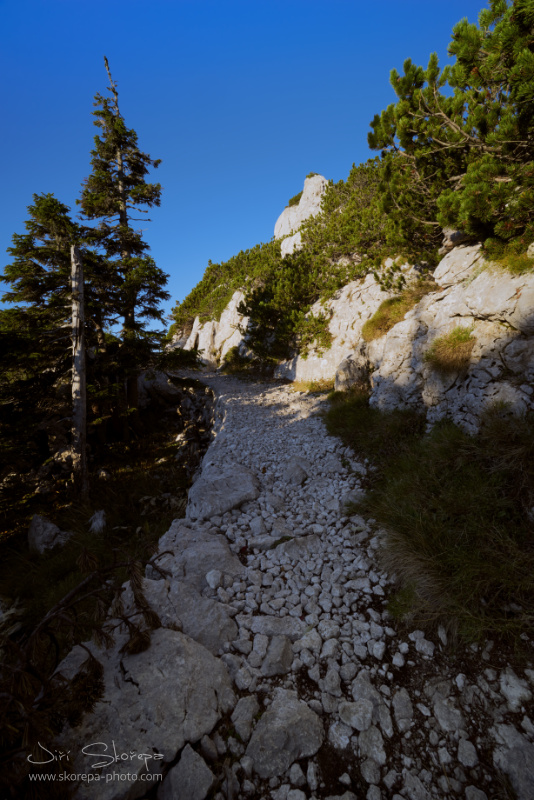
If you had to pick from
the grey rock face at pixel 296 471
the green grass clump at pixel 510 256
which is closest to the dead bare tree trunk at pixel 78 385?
the grey rock face at pixel 296 471

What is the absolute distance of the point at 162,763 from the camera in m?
2.42

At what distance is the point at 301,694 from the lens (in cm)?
308

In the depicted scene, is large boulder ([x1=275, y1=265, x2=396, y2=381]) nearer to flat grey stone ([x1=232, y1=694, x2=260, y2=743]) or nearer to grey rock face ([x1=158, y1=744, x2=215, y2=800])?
flat grey stone ([x1=232, y1=694, x2=260, y2=743])

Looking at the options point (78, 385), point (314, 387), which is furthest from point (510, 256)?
point (78, 385)

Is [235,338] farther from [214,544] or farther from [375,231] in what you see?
[214,544]

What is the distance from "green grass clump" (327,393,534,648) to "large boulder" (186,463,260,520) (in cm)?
262

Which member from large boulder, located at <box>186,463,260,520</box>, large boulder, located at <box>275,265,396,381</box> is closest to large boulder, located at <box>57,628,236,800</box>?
large boulder, located at <box>186,463,260,520</box>

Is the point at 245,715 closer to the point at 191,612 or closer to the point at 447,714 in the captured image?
the point at 191,612

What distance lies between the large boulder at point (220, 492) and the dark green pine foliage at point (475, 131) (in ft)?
25.7

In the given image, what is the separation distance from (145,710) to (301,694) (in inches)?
61.7

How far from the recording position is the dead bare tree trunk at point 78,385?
34.6 ft

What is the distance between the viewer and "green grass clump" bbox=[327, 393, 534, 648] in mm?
3375

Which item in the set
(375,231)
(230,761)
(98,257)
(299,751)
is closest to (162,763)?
(230,761)

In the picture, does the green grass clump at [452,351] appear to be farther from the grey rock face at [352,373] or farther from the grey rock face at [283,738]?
the grey rock face at [283,738]
